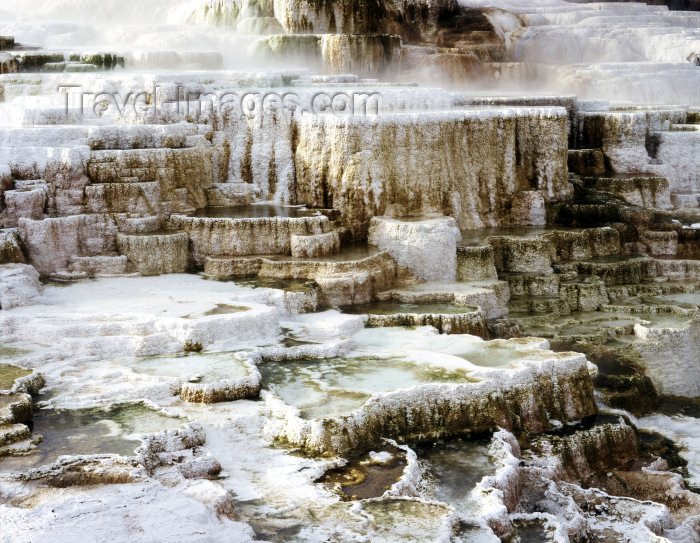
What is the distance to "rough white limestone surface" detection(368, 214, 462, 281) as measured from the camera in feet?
47.7

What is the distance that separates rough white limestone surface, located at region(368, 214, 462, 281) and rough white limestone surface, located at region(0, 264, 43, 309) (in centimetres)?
518

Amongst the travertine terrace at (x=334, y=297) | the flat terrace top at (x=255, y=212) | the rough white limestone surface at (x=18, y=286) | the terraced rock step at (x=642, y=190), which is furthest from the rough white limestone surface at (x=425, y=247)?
the rough white limestone surface at (x=18, y=286)

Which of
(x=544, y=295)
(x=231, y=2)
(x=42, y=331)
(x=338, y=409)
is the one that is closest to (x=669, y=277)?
(x=544, y=295)

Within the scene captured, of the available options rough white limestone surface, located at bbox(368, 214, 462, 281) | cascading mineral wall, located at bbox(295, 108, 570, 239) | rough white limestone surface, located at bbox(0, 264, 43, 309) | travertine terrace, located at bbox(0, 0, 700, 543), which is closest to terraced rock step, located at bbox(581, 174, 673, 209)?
travertine terrace, located at bbox(0, 0, 700, 543)

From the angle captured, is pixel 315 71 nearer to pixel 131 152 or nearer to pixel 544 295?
pixel 131 152

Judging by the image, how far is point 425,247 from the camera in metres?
14.6

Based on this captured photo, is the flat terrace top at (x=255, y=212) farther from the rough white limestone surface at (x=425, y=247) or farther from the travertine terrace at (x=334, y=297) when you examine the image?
the rough white limestone surface at (x=425, y=247)

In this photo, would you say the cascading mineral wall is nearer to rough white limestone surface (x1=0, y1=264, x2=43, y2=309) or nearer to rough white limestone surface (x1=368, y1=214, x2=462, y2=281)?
rough white limestone surface (x1=368, y1=214, x2=462, y2=281)

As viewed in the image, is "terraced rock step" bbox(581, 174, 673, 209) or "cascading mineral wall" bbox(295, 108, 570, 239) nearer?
"cascading mineral wall" bbox(295, 108, 570, 239)

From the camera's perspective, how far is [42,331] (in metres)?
11.6

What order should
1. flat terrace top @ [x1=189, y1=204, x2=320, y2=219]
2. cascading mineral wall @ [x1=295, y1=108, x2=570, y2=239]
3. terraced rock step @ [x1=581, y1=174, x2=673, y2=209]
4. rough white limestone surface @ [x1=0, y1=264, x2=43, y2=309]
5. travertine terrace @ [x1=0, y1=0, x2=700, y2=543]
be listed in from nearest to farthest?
1. travertine terrace @ [x1=0, y1=0, x2=700, y2=543]
2. rough white limestone surface @ [x1=0, y1=264, x2=43, y2=309]
3. flat terrace top @ [x1=189, y1=204, x2=320, y2=219]
4. cascading mineral wall @ [x1=295, y1=108, x2=570, y2=239]
5. terraced rock step @ [x1=581, y1=174, x2=673, y2=209]

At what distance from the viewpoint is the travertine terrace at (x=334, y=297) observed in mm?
8945

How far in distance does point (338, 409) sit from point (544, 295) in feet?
19.6

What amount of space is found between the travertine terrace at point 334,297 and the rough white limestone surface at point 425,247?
0.05 m
